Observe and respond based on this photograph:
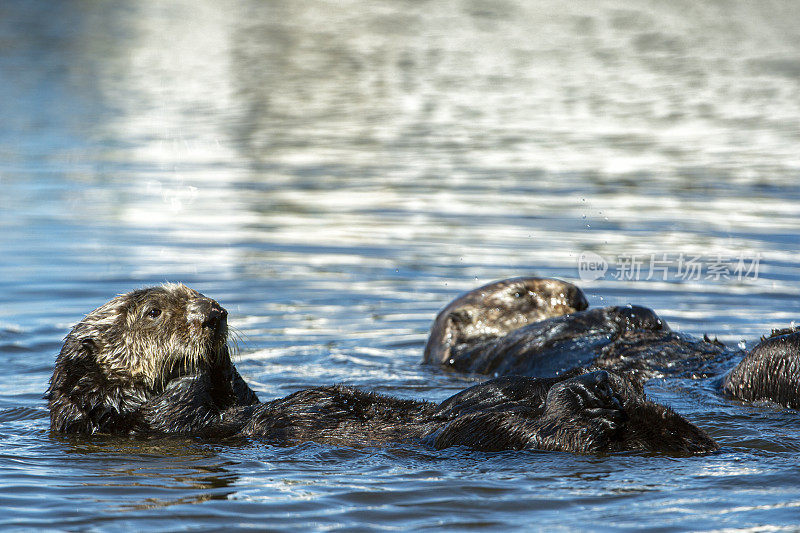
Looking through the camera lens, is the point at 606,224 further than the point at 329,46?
No

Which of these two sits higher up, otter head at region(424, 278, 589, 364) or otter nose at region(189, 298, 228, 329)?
otter nose at region(189, 298, 228, 329)

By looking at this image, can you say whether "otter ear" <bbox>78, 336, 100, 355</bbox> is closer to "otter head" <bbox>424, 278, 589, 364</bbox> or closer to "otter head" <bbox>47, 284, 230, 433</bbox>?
"otter head" <bbox>47, 284, 230, 433</bbox>

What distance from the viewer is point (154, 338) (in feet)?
15.1

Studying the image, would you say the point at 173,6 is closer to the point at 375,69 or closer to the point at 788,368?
the point at 375,69

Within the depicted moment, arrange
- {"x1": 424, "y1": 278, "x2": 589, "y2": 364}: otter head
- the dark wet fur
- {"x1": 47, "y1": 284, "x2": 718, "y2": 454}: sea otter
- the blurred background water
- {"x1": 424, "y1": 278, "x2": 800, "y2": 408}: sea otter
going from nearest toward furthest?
1. the blurred background water
2. {"x1": 47, "y1": 284, "x2": 718, "y2": 454}: sea otter
3. the dark wet fur
4. {"x1": 424, "y1": 278, "x2": 800, "y2": 408}: sea otter
5. {"x1": 424, "y1": 278, "x2": 589, "y2": 364}: otter head

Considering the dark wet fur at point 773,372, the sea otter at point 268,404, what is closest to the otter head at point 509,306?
the dark wet fur at point 773,372

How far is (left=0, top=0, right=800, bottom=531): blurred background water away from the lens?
3666 mm

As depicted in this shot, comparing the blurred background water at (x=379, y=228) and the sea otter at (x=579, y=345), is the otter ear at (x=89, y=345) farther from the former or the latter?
the sea otter at (x=579, y=345)

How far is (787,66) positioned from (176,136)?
1310 centimetres

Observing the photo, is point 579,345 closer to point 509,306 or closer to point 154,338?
point 509,306

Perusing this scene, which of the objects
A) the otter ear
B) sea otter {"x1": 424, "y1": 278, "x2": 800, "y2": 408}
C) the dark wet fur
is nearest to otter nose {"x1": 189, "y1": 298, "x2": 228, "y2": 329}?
the otter ear

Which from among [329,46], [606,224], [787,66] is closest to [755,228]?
[606,224]

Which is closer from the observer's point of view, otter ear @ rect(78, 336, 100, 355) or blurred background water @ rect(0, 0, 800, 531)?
blurred background water @ rect(0, 0, 800, 531)

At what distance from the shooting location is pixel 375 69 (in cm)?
2339
